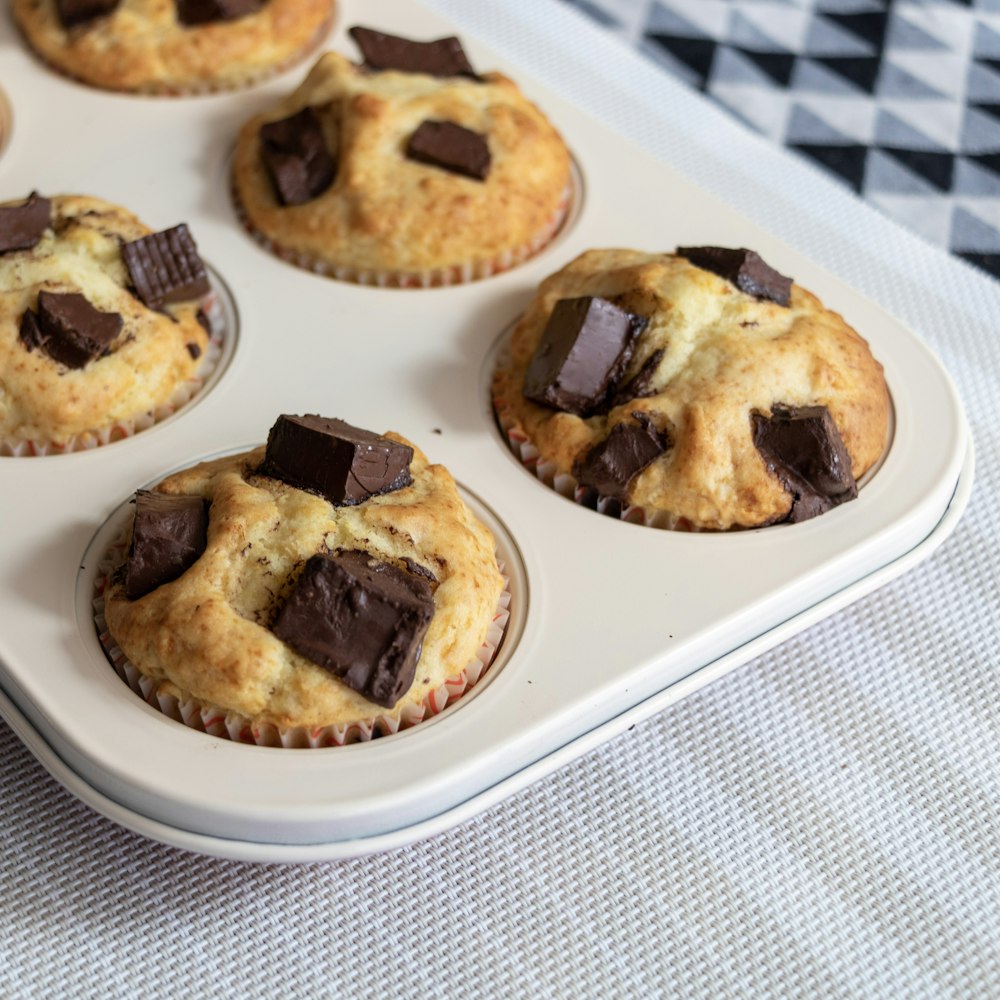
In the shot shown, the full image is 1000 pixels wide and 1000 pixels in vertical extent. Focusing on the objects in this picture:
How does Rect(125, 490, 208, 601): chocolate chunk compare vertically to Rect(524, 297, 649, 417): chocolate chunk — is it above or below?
below

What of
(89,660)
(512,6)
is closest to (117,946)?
(89,660)

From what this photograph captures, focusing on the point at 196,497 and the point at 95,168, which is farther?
the point at 95,168

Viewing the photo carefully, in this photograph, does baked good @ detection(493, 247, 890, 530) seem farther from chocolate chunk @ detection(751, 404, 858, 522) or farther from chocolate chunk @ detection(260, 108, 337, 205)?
chocolate chunk @ detection(260, 108, 337, 205)

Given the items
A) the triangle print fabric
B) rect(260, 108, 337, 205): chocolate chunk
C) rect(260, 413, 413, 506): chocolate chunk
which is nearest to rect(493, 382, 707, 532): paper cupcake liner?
rect(260, 413, 413, 506): chocolate chunk

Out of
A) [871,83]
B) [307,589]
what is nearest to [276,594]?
[307,589]

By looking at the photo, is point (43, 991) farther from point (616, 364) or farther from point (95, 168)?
point (95, 168)

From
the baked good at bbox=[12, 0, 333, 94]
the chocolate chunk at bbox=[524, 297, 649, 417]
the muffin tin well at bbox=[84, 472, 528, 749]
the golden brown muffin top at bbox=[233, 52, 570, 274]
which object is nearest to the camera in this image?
the muffin tin well at bbox=[84, 472, 528, 749]
